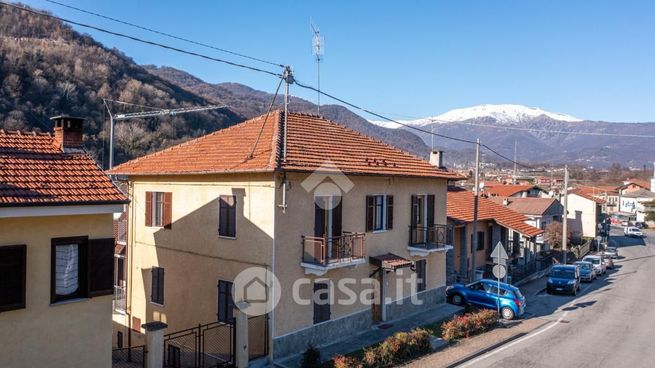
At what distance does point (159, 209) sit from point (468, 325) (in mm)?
12236

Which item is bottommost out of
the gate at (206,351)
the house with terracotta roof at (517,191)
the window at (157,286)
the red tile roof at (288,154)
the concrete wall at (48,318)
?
the gate at (206,351)

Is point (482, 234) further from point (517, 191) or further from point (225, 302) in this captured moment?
point (517, 191)

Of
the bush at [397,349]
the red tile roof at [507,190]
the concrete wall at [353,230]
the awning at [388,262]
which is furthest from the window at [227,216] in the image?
the red tile roof at [507,190]

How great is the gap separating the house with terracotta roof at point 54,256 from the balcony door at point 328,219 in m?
6.75

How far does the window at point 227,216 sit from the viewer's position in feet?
53.5

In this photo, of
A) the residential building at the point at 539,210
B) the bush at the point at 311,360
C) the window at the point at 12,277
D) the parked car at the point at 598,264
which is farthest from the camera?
the residential building at the point at 539,210

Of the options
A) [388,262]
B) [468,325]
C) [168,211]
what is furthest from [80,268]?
[468,325]

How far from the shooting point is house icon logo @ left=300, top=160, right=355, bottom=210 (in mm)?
16203

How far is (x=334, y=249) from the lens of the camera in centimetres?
1666

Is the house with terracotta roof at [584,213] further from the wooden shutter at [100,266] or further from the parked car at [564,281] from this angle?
the wooden shutter at [100,266]

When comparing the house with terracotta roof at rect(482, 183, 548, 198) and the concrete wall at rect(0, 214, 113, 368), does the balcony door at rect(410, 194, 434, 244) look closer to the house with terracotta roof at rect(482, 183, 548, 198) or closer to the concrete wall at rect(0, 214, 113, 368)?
the concrete wall at rect(0, 214, 113, 368)

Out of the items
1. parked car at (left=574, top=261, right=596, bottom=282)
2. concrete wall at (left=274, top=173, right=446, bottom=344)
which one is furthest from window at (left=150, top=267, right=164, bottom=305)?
parked car at (left=574, top=261, right=596, bottom=282)

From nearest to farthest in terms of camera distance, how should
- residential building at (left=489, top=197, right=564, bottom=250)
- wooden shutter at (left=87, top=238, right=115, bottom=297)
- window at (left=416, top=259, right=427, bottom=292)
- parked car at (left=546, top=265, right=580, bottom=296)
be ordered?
wooden shutter at (left=87, top=238, right=115, bottom=297), window at (left=416, top=259, right=427, bottom=292), parked car at (left=546, top=265, right=580, bottom=296), residential building at (left=489, top=197, right=564, bottom=250)

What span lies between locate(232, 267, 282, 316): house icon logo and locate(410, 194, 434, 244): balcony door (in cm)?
774
